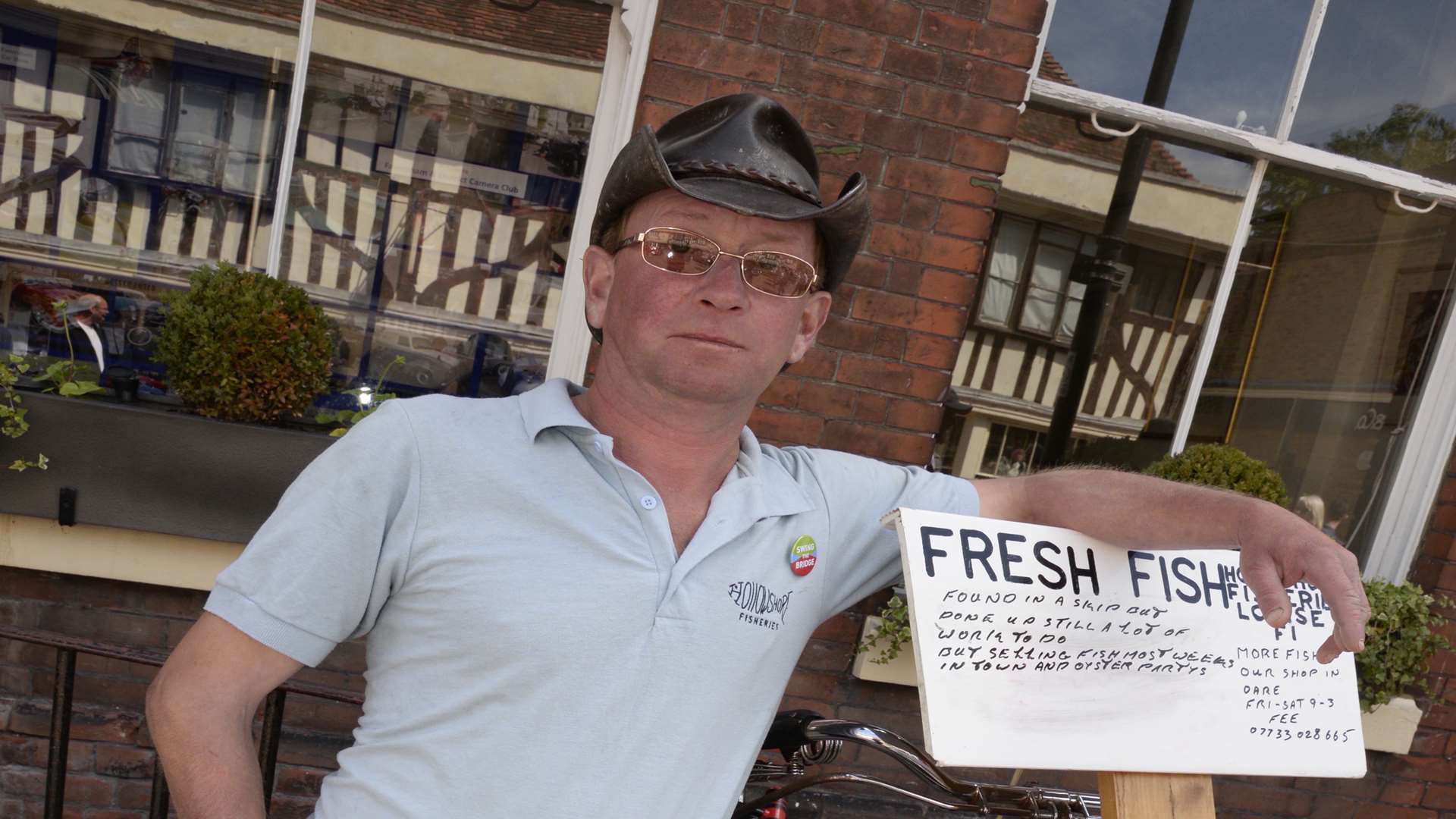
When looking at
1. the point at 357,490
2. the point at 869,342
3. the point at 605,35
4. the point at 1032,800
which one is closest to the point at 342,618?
the point at 357,490

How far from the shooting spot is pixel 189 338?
2.60 m

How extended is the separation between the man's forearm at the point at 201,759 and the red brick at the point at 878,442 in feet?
5.92

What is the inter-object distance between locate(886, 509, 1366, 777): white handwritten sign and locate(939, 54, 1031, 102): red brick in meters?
1.61

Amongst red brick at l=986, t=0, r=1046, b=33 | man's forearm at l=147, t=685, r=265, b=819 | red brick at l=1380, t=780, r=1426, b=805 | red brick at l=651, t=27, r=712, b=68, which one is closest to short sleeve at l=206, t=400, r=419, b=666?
man's forearm at l=147, t=685, r=265, b=819

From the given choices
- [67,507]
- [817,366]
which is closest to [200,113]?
[67,507]

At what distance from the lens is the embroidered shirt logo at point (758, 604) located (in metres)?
1.46

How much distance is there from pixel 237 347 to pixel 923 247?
1.88 meters

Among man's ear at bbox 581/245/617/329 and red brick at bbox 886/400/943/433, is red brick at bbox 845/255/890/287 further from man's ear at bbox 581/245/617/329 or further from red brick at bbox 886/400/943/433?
man's ear at bbox 581/245/617/329

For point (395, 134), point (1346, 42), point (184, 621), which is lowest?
point (184, 621)

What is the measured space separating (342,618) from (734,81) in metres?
1.83

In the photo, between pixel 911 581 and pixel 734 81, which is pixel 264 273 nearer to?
pixel 734 81

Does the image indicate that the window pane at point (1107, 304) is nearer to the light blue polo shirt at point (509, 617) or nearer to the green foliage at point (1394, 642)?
the green foliage at point (1394, 642)

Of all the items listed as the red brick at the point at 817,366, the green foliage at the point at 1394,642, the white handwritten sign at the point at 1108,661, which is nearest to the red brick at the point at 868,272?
the red brick at the point at 817,366

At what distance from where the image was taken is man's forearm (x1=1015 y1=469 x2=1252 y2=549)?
4.91 ft
